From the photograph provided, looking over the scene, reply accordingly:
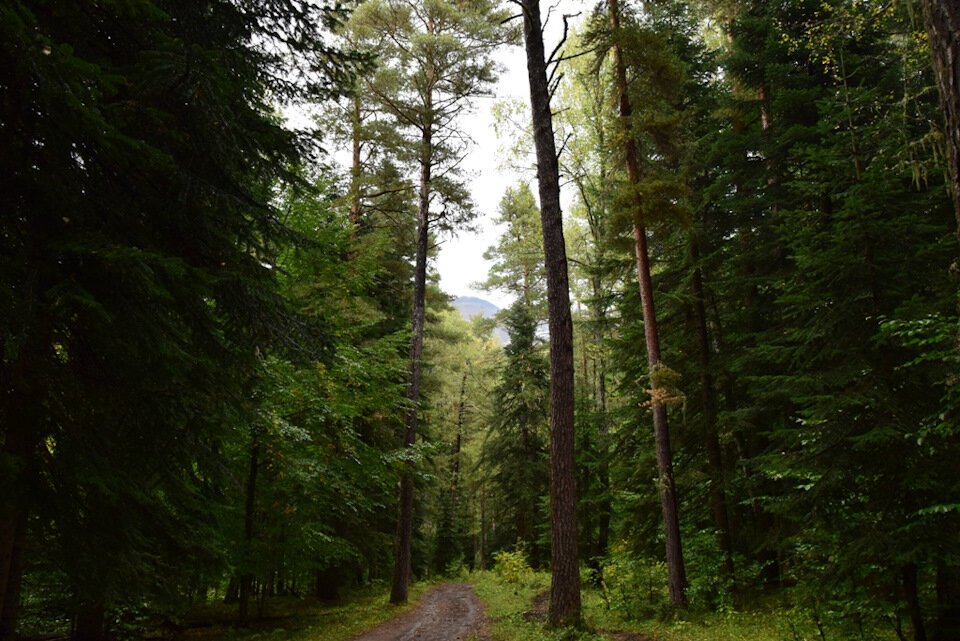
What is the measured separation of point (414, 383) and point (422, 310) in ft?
7.58

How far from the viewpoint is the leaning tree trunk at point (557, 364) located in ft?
24.1

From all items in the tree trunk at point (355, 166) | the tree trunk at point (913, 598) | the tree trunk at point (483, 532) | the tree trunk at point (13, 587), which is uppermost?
the tree trunk at point (355, 166)

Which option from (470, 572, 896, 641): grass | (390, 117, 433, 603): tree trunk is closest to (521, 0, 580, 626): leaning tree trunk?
(470, 572, 896, 641): grass

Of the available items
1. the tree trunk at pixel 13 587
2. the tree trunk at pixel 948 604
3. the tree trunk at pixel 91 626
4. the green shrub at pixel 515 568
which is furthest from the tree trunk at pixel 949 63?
the green shrub at pixel 515 568

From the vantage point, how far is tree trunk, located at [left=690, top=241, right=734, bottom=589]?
1071 cm

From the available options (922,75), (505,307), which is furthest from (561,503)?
(505,307)

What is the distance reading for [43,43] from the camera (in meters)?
2.95

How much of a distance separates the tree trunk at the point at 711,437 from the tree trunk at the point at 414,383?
7.62m

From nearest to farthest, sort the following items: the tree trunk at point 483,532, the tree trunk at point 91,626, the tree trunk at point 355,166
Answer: the tree trunk at point 91,626 < the tree trunk at point 355,166 < the tree trunk at point 483,532

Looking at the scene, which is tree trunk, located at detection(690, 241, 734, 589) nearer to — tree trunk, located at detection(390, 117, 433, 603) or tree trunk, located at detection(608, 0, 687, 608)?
tree trunk, located at detection(608, 0, 687, 608)

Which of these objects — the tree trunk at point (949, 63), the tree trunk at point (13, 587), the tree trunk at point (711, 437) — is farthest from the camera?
the tree trunk at point (711, 437)

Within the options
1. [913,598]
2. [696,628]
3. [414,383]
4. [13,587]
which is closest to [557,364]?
[913,598]

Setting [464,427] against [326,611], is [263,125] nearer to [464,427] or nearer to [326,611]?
[326,611]

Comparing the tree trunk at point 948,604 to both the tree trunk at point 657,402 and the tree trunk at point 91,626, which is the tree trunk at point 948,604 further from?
the tree trunk at point 91,626
